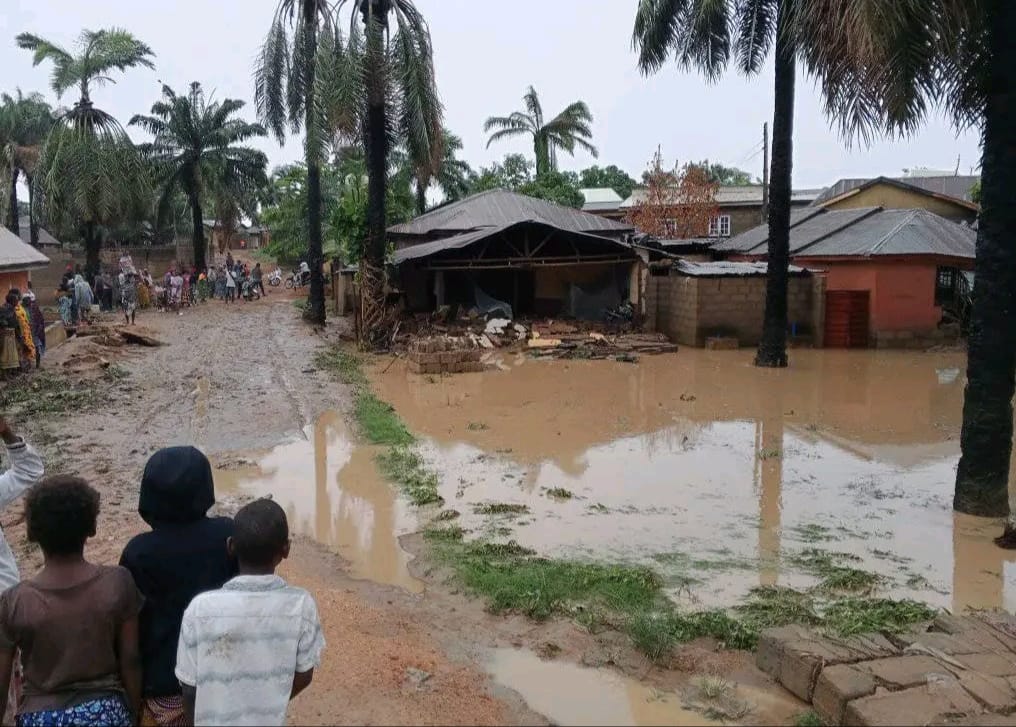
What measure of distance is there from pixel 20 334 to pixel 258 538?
14716 millimetres

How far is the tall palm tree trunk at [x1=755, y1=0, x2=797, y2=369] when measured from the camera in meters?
17.3

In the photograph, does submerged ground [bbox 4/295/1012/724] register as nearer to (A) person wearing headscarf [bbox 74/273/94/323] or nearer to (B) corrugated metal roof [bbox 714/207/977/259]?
(B) corrugated metal roof [bbox 714/207/977/259]

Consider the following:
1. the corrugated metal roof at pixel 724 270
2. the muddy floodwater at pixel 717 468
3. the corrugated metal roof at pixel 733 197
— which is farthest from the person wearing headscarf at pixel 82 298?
the corrugated metal roof at pixel 733 197

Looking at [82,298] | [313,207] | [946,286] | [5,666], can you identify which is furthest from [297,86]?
[5,666]

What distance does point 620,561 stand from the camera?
22.5 feet

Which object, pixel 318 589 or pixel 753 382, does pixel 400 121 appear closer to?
pixel 753 382

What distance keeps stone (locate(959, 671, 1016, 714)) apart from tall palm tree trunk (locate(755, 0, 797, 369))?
46.1ft

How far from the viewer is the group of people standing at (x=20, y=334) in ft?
47.3

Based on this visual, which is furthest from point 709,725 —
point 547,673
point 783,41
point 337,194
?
point 337,194

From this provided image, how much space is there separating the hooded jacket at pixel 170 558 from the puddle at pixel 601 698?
2045 millimetres

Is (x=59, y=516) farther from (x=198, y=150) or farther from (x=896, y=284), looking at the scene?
(x=198, y=150)

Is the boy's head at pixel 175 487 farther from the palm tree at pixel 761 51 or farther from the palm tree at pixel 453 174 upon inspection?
the palm tree at pixel 453 174

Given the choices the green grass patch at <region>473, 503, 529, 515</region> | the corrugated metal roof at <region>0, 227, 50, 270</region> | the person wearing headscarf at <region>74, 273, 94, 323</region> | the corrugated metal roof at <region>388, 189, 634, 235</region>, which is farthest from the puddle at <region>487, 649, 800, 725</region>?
the corrugated metal roof at <region>388, 189, 634, 235</region>

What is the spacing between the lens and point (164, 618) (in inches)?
118
